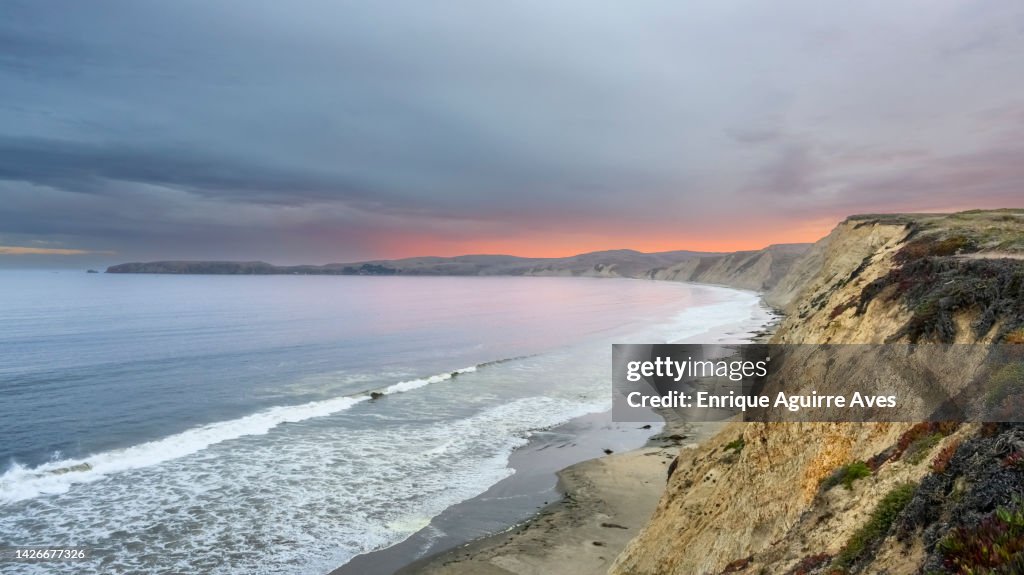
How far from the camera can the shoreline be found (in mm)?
14766

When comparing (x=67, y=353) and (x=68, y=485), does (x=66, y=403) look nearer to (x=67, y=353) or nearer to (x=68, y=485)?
(x=68, y=485)

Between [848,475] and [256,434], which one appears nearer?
[848,475]

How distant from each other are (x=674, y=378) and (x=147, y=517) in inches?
1384

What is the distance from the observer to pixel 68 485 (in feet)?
67.1

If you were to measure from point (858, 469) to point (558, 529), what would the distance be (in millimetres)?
10983

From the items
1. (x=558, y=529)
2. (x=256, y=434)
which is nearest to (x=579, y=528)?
(x=558, y=529)

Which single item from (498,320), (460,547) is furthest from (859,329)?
(498,320)

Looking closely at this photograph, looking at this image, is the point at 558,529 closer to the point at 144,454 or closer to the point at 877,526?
the point at 877,526

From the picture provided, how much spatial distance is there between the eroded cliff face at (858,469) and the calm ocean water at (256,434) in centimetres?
1011

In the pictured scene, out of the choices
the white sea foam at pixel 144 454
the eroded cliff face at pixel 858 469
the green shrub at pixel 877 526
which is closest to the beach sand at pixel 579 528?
the eroded cliff face at pixel 858 469

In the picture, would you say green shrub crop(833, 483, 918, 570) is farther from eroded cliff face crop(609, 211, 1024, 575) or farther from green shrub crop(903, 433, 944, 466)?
green shrub crop(903, 433, 944, 466)

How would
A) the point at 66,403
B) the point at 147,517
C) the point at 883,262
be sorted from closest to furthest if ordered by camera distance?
the point at 883,262 < the point at 147,517 < the point at 66,403

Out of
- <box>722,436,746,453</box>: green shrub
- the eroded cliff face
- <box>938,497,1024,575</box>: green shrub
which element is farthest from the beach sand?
<box>938,497,1024,575</box>: green shrub

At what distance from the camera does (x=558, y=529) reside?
16922 millimetres
